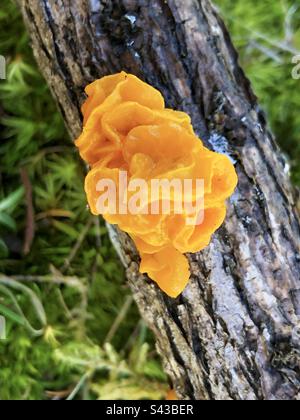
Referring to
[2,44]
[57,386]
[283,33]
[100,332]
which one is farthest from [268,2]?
[57,386]

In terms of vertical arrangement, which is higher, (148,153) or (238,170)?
(148,153)

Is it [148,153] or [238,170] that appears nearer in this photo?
[148,153]

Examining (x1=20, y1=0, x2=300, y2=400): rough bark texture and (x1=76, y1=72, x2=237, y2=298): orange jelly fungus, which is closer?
(x1=76, y1=72, x2=237, y2=298): orange jelly fungus

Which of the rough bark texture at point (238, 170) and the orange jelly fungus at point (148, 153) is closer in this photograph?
the orange jelly fungus at point (148, 153)
